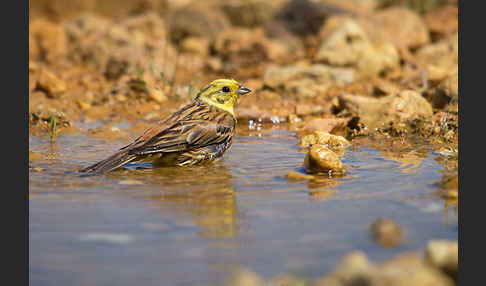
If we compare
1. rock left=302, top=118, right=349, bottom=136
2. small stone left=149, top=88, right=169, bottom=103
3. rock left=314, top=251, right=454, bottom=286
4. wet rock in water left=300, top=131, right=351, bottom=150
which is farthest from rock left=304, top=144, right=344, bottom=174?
small stone left=149, top=88, right=169, bottom=103

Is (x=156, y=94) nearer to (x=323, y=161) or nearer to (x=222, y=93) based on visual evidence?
(x=222, y=93)

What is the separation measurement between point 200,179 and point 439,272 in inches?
111

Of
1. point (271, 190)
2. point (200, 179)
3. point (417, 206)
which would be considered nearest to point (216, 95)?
point (200, 179)

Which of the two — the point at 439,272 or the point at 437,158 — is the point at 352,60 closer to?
the point at 437,158

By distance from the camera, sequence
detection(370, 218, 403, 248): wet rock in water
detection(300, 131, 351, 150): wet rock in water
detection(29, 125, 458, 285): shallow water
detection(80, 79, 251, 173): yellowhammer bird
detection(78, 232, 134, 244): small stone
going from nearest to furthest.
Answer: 1. detection(29, 125, 458, 285): shallow water
2. detection(370, 218, 403, 248): wet rock in water
3. detection(78, 232, 134, 244): small stone
4. detection(80, 79, 251, 173): yellowhammer bird
5. detection(300, 131, 351, 150): wet rock in water

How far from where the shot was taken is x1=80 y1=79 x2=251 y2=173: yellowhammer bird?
5895 millimetres

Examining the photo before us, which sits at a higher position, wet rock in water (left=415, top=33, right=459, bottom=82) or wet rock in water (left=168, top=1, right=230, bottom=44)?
wet rock in water (left=168, top=1, right=230, bottom=44)

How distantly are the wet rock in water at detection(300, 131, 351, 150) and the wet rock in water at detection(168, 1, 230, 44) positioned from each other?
706 cm

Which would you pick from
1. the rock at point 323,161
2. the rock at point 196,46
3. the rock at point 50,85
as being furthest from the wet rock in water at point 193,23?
the rock at point 323,161

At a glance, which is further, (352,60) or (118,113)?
(352,60)

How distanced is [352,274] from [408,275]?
0.29m

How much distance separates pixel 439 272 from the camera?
10.2 feet

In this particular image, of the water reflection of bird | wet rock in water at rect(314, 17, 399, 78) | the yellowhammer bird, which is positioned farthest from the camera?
wet rock in water at rect(314, 17, 399, 78)

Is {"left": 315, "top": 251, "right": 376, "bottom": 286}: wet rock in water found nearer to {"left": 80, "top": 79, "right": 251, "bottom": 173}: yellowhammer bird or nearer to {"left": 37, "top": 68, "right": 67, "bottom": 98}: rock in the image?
{"left": 80, "top": 79, "right": 251, "bottom": 173}: yellowhammer bird
